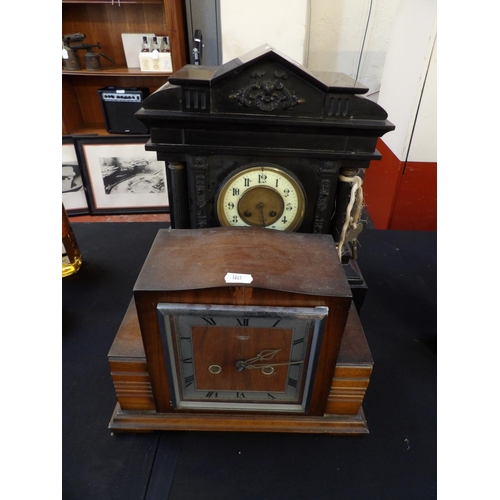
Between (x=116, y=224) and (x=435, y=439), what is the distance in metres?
1.36

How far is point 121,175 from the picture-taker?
2.10m

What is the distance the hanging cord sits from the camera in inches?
33.1

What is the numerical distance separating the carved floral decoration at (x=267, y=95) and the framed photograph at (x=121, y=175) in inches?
51.7

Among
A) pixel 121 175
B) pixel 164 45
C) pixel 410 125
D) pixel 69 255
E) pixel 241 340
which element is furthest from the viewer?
pixel 121 175

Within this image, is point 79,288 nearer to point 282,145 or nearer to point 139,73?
point 282,145

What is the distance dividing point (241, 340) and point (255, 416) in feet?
0.73

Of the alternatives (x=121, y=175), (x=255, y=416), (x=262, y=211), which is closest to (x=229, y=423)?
(x=255, y=416)

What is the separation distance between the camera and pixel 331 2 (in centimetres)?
177

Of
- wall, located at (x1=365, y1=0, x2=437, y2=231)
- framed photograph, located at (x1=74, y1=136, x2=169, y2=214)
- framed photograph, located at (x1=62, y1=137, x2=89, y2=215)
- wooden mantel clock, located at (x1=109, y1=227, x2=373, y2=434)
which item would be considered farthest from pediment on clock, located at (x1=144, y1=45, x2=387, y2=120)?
framed photograph, located at (x1=62, y1=137, x2=89, y2=215)

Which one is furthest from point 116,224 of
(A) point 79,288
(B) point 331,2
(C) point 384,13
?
(C) point 384,13

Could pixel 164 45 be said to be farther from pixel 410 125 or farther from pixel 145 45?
pixel 410 125

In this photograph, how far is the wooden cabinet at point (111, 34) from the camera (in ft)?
5.65

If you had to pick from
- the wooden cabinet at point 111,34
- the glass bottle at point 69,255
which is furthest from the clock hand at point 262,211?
the wooden cabinet at point 111,34

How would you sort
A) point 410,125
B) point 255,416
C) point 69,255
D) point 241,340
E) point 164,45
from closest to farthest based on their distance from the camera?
1. point 241,340
2. point 255,416
3. point 69,255
4. point 410,125
5. point 164,45
